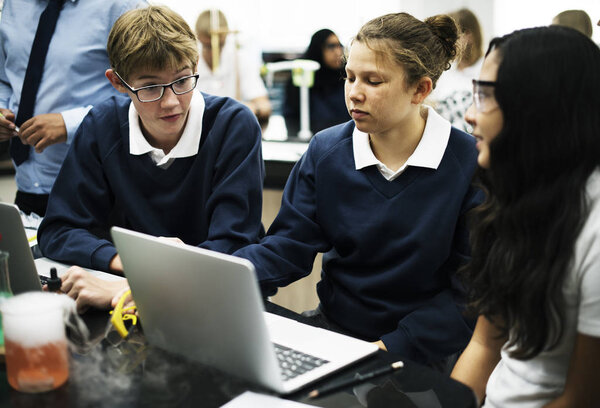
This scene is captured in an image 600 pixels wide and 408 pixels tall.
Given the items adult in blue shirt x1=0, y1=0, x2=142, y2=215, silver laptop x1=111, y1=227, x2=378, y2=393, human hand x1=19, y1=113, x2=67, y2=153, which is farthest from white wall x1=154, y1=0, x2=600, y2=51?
silver laptop x1=111, y1=227, x2=378, y2=393

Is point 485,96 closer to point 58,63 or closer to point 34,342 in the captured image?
point 34,342

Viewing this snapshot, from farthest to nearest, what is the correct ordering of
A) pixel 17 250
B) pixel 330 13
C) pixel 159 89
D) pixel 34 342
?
pixel 330 13
pixel 159 89
pixel 17 250
pixel 34 342

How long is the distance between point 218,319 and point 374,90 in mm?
698

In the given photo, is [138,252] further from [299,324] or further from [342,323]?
[342,323]

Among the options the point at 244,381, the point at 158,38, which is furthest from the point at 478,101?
the point at 158,38

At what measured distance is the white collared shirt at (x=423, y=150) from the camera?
142 centimetres

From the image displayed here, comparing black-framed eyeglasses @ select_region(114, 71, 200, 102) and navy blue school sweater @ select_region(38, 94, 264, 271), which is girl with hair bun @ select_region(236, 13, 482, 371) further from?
black-framed eyeglasses @ select_region(114, 71, 200, 102)

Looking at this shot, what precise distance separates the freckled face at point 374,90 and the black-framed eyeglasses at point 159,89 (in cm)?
36

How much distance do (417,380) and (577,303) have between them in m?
0.25

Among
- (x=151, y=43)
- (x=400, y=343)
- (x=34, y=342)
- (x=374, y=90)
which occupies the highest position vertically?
(x=151, y=43)

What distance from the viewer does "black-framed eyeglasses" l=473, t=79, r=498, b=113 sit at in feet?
3.19

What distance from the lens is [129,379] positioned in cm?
94

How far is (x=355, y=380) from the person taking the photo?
0.93 m

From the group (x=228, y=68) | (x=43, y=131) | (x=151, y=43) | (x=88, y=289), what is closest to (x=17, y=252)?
(x=88, y=289)
